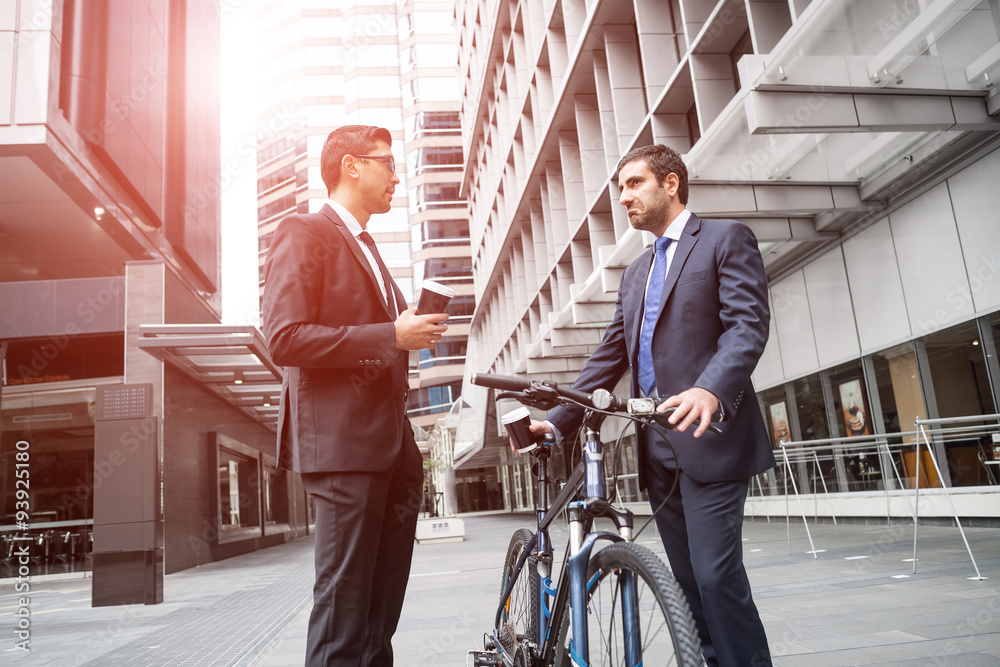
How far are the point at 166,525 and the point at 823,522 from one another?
12.0 metres

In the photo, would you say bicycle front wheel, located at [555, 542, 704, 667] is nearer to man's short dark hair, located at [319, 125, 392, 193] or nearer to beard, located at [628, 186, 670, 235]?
beard, located at [628, 186, 670, 235]

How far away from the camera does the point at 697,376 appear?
8.50 feet

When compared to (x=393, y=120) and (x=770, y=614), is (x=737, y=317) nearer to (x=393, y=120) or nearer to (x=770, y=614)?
(x=770, y=614)

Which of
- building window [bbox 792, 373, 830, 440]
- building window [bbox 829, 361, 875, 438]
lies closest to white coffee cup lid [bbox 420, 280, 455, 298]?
building window [bbox 829, 361, 875, 438]

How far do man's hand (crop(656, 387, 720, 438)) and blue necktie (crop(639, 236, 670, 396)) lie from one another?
555 mm

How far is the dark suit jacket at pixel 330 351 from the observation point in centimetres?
228

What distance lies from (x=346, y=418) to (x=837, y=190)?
9.52 m

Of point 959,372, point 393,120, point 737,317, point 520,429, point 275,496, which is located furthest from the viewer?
point 393,120

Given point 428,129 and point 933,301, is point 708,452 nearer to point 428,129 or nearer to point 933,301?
point 933,301

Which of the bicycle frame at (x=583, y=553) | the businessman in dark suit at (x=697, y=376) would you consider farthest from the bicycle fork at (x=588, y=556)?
the businessman in dark suit at (x=697, y=376)

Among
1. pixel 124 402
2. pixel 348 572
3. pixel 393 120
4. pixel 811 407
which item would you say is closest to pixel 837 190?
pixel 811 407

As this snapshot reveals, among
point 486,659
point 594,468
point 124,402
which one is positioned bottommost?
point 486,659

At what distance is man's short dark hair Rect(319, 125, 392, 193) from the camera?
8.84 feet

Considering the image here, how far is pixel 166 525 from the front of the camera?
14938mm
